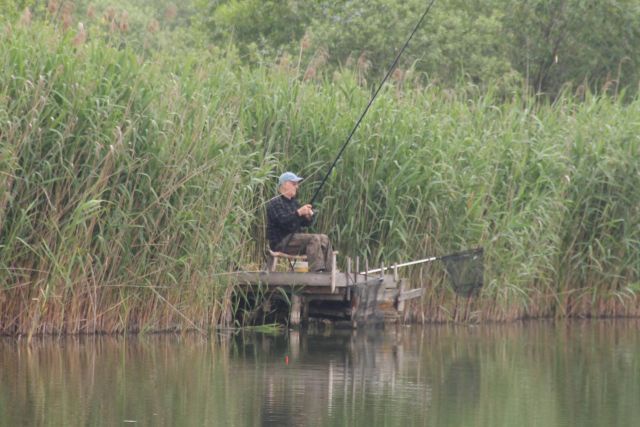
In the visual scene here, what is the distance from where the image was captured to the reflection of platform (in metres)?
14.0

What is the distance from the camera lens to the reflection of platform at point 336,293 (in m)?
14.0

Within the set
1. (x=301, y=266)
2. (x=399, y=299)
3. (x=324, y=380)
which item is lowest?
(x=324, y=380)

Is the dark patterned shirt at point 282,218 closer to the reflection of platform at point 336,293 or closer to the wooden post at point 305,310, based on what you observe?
the reflection of platform at point 336,293

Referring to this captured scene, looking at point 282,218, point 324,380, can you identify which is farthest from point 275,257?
point 324,380

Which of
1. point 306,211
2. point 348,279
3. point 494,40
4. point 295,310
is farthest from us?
point 494,40

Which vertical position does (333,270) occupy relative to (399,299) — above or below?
above

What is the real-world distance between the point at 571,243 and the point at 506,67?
770 cm

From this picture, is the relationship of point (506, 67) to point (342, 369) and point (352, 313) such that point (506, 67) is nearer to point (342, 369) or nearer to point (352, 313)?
point (352, 313)

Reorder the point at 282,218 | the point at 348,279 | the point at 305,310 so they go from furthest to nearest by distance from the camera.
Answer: the point at 305,310 < the point at 348,279 < the point at 282,218

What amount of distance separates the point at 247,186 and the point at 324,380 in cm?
325

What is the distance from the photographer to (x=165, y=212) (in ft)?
42.2

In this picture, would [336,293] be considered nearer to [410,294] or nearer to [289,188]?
[410,294]

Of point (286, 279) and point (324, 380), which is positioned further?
point (286, 279)

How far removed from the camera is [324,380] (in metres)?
10.8
